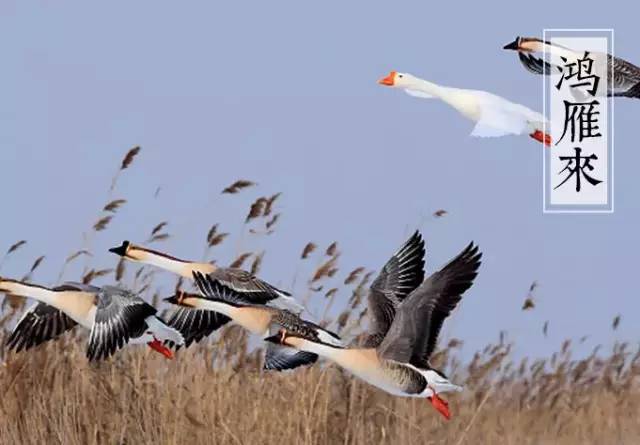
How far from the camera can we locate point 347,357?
4438 millimetres

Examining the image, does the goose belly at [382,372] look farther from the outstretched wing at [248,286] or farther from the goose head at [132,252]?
the goose head at [132,252]

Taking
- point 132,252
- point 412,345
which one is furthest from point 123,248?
point 412,345

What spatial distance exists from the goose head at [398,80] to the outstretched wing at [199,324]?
1.14 metres

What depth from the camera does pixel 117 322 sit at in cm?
484

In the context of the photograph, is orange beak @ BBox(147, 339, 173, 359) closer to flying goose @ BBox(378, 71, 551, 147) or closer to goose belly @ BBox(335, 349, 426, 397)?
goose belly @ BBox(335, 349, 426, 397)

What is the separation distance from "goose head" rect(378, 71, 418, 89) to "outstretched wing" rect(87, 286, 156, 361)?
1.39 m

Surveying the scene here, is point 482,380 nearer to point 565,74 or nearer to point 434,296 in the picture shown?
point 565,74

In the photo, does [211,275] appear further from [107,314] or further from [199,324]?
[107,314]

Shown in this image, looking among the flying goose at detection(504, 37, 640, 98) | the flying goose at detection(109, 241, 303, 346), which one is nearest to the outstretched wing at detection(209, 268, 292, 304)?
the flying goose at detection(109, 241, 303, 346)

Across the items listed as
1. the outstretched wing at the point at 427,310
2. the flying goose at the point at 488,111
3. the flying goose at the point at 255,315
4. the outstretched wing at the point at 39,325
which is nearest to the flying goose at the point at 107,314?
the flying goose at the point at 255,315

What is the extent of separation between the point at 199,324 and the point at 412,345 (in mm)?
1173

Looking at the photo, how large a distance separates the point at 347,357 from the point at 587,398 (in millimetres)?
4411

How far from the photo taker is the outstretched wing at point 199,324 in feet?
17.3

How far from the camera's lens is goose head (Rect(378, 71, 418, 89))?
5.47 m
